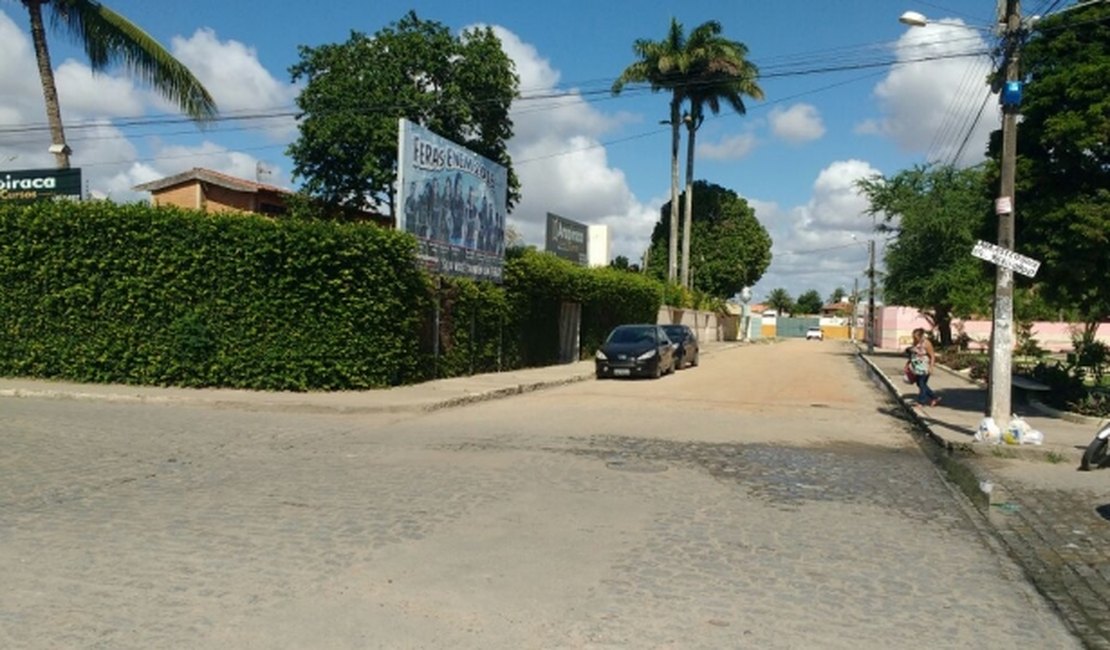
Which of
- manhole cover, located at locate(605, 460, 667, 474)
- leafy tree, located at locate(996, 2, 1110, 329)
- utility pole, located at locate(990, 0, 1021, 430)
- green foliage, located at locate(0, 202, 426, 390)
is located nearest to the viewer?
manhole cover, located at locate(605, 460, 667, 474)

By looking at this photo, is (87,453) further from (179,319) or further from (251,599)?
(179,319)

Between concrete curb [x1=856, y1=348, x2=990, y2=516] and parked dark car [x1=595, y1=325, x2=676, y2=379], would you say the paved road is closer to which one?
concrete curb [x1=856, y1=348, x2=990, y2=516]

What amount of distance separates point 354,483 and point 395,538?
7.45 feet

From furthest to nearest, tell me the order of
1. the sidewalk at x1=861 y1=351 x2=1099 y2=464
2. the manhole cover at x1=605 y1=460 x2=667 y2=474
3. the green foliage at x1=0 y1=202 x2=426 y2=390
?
1. the green foliage at x1=0 y1=202 x2=426 y2=390
2. the sidewalk at x1=861 y1=351 x2=1099 y2=464
3. the manhole cover at x1=605 y1=460 x2=667 y2=474

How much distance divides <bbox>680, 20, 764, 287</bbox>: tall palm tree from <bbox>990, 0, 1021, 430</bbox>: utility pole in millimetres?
36064

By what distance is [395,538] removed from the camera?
6.62 m

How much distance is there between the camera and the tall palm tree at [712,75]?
50062mm

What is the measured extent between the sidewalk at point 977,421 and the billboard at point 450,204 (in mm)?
10466

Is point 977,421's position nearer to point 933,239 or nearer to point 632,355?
point 632,355

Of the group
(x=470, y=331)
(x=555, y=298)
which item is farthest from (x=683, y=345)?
(x=470, y=331)

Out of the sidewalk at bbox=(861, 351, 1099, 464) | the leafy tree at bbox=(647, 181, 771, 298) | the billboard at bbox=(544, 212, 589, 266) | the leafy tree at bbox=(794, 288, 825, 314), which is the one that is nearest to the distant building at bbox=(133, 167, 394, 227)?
the billboard at bbox=(544, 212, 589, 266)

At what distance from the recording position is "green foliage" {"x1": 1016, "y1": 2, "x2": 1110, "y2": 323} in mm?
14031

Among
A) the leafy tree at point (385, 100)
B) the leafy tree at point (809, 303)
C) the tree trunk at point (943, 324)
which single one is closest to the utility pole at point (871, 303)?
the tree trunk at point (943, 324)

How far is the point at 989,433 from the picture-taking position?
12.8 meters
